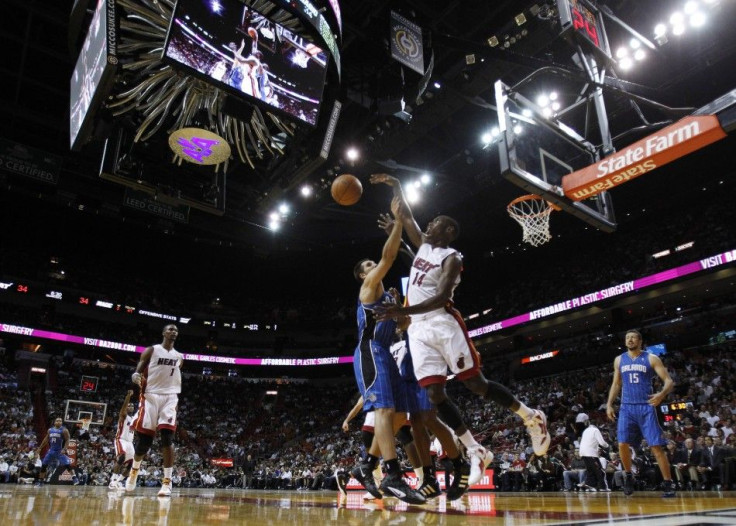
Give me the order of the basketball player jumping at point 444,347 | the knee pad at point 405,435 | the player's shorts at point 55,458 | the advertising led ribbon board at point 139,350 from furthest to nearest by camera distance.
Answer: the advertising led ribbon board at point 139,350 → the player's shorts at point 55,458 → the knee pad at point 405,435 → the basketball player jumping at point 444,347

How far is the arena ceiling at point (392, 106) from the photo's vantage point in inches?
404

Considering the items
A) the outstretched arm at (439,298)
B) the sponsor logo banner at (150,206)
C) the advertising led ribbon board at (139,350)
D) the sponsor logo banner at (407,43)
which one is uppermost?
the sponsor logo banner at (407,43)

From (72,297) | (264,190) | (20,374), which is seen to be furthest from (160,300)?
A: (264,190)

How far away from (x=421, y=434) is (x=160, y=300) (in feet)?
93.1

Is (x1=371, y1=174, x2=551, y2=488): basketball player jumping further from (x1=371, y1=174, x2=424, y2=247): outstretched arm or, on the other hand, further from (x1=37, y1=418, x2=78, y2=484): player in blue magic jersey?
(x1=37, y1=418, x2=78, y2=484): player in blue magic jersey

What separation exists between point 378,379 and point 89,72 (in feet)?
18.8

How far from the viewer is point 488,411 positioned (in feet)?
59.2

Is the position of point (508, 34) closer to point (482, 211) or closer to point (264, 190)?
point (264, 190)

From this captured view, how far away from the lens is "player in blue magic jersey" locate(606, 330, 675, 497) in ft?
15.7

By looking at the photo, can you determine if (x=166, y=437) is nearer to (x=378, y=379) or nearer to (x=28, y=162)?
(x=378, y=379)

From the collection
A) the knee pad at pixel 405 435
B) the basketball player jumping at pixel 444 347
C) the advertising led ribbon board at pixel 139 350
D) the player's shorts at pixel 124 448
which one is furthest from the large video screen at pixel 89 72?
the advertising led ribbon board at pixel 139 350

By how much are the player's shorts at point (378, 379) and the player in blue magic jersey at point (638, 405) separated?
8.25ft

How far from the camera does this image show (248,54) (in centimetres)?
638

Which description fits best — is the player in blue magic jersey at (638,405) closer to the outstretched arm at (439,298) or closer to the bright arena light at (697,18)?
the outstretched arm at (439,298)
